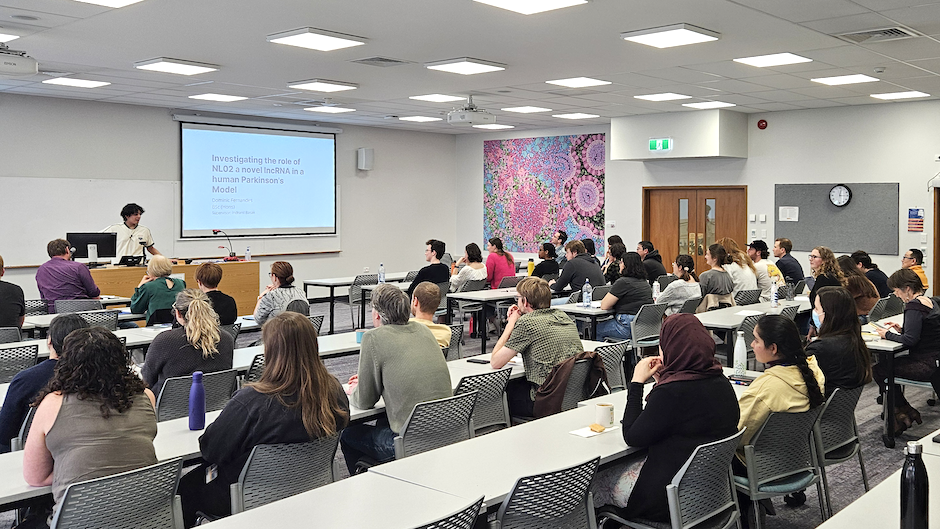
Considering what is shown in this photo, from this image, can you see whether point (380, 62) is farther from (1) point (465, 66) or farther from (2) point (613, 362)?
(2) point (613, 362)

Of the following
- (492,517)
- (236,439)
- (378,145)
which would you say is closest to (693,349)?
(492,517)

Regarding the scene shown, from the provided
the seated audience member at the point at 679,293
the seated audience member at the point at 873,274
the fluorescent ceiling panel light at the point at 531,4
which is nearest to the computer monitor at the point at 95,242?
the fluorescent ceiling panel light at the point at 531,4

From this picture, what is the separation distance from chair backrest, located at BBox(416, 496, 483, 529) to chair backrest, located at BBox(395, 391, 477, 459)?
47.7 inches

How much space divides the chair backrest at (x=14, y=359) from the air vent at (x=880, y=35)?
6296 mm

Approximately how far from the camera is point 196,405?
350cm

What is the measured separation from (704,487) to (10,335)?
5.31m

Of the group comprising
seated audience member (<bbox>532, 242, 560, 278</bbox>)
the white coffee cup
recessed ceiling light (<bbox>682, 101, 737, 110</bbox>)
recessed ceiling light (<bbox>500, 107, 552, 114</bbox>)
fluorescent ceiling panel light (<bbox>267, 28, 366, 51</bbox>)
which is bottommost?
the white coffee cup

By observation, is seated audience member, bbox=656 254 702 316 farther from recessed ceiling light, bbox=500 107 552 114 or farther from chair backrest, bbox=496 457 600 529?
chair backrest, bbox=496 457 600 529

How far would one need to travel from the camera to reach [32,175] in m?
10.3

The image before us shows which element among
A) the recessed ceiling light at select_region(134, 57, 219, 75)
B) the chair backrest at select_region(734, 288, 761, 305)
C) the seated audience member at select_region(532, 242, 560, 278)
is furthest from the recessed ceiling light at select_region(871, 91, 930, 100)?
the recessed ceiling light at select_region(134, 57, 219, 75)

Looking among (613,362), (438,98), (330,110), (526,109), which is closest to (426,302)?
(613,362)

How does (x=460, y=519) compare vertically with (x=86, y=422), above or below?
below

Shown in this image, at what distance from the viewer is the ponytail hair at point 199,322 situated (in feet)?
14.6

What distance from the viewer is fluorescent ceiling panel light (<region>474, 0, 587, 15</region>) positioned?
524 cm
